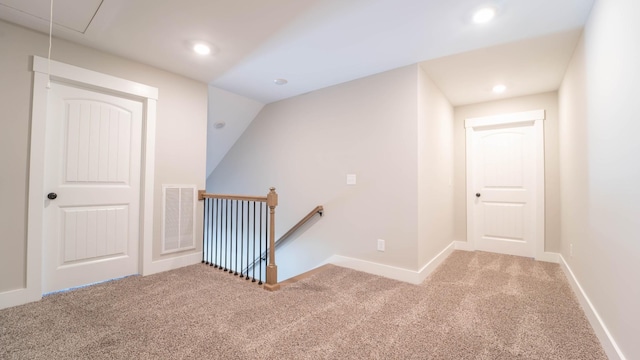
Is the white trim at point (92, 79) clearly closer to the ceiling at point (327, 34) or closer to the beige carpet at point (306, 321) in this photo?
the ceiling at point (327, 34)

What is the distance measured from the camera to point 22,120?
2.15 m

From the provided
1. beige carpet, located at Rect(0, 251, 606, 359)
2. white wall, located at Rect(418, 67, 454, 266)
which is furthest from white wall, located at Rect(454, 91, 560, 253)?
beige carpet, located at Rect(0, 251, 606, 359)

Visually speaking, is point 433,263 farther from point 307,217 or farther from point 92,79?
point 92,79

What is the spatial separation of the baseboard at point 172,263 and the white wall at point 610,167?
361 cm

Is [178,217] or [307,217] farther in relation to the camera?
[307,217]

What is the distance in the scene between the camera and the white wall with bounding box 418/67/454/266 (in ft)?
9.26

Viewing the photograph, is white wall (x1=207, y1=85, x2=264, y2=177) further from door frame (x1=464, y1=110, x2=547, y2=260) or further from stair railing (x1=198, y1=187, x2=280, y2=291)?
door frame (x1=464, y1=110, x2=547, y2=260)

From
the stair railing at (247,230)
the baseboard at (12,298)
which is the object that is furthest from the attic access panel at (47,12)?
→ the baseboard at (12,298)

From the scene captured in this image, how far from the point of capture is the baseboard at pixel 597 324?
1.45 metres

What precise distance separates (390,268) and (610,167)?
1.89m

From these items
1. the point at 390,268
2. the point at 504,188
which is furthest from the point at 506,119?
the point at 390,268

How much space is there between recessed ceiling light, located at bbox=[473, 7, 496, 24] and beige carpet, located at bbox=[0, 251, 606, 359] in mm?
2231

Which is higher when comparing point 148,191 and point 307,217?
point 148,191

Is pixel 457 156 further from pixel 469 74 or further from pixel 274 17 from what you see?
pixel 274 17
